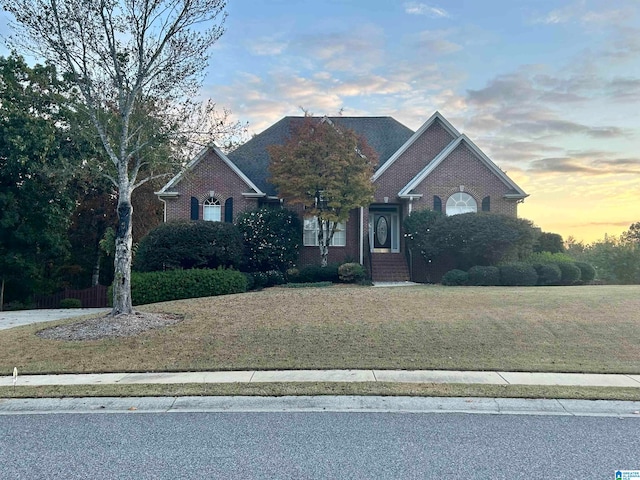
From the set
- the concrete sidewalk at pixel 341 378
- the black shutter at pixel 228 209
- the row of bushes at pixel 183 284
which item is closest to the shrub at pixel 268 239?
the black shutter at pixel 228 209

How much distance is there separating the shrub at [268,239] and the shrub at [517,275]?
355 inches

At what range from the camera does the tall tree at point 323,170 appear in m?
19.7

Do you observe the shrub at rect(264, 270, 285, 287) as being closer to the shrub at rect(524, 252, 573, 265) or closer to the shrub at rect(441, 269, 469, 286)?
the shrub at rect(441, 269, 469, 286)

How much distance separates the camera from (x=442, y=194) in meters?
22.6

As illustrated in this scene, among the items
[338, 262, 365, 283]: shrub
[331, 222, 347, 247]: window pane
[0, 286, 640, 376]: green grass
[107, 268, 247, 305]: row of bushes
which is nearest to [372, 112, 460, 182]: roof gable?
[331, 222, 347, 247]: window pane

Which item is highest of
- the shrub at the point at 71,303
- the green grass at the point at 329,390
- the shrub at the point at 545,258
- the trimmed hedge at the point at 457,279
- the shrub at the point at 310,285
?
the shrub at the point at 545,258

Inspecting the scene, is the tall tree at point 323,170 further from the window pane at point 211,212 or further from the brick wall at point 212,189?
the window pane at point 211,212

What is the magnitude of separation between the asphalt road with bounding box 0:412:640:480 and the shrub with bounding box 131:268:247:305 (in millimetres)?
10559

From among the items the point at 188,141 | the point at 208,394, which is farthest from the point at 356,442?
the point at 188,141

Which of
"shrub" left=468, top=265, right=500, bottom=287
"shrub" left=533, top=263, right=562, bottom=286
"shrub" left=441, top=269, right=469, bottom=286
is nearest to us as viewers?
"shrub" left=468, top=265, right=500, bottom=287

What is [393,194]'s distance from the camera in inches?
930

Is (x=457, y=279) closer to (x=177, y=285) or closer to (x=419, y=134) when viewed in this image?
(x=419, y=134)

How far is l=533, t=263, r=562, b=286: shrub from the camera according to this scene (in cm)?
1872

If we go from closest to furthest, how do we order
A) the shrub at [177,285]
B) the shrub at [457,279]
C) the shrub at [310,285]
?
1. the shrub at [177,285]
2. the shrub at [457,279]
3. the shrub at [310,285]
